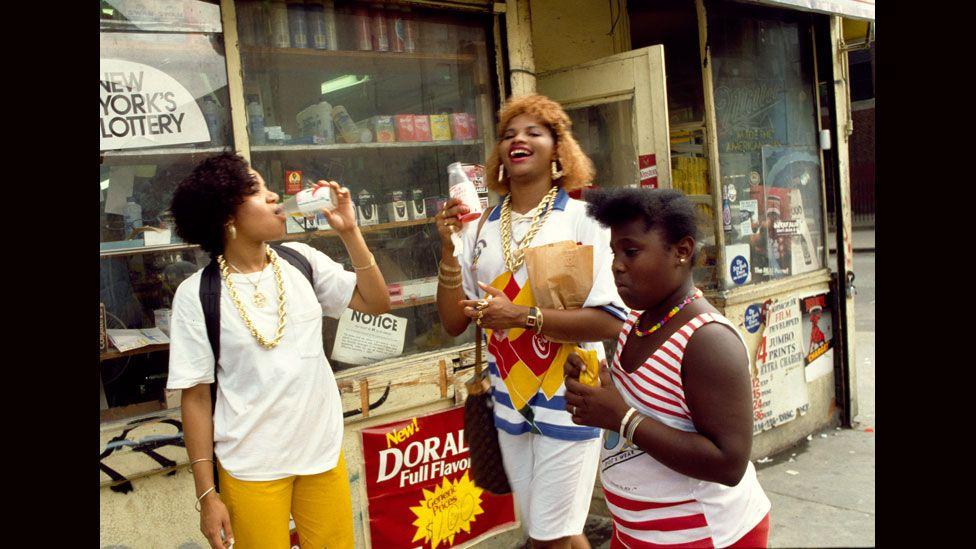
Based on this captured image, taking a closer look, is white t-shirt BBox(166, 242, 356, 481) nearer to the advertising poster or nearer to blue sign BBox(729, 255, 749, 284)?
blue sign BBox(729, 255, 749, 284)

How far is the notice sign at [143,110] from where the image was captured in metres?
3.20

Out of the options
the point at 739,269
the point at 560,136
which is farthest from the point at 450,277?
the point at 739,269

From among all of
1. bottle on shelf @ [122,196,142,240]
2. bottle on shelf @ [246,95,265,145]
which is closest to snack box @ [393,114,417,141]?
bottle on shelf @ [246,95,265,145]

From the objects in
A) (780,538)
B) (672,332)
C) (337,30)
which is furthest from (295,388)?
(780,538)

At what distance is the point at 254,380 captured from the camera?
2.31m

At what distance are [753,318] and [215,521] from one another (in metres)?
3.84

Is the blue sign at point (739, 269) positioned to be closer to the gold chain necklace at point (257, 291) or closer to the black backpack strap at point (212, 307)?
the gold chain necklace at point (257, 291)

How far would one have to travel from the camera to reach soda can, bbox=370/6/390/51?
4.05 metres

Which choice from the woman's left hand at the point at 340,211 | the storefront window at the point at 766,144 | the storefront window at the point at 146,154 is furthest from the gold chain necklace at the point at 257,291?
the storefront window at the point at 766,144

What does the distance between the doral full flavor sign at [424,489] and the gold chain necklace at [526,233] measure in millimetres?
1255

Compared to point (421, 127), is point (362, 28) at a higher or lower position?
higher

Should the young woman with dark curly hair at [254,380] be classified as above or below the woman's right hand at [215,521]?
above

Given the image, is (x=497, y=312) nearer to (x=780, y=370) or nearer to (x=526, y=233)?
(x=526, y=233)
